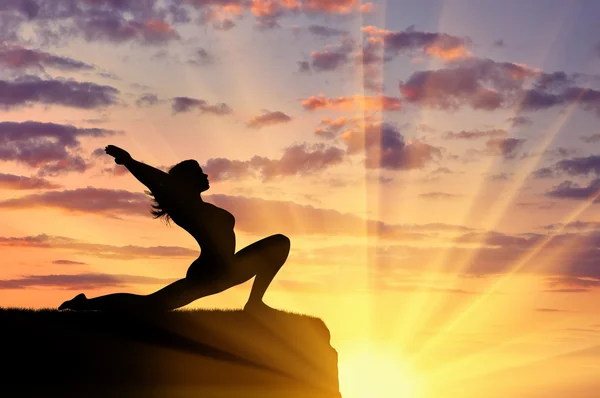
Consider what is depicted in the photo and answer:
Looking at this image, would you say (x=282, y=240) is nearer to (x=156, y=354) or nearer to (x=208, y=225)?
(x=208, y=225)

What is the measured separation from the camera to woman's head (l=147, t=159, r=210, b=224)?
13.1 meters

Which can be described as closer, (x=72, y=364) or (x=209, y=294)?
(x=72, y=364)

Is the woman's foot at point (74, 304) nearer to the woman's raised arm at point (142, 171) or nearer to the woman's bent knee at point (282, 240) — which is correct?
the woman's raised arm at point (142, 171)

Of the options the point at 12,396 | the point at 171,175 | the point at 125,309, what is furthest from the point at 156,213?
the point at 12,396

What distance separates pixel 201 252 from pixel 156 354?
5.26 feet

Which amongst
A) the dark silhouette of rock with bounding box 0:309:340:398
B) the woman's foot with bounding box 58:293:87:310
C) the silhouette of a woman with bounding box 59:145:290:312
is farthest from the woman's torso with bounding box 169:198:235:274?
the woman's foot with bounding box 58:293:87:310

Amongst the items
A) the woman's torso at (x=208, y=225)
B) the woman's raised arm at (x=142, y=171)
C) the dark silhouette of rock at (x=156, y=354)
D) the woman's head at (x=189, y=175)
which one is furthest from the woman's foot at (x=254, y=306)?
the woman's raised arm at (x=142, y=171)

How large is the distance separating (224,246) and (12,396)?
136 inches

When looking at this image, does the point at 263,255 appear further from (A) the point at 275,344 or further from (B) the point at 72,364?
(B) the point at 72,364

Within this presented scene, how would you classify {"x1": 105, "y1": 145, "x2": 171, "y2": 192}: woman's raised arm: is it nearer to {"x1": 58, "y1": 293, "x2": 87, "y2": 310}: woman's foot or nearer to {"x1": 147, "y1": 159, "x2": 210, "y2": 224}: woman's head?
{"x1": 147, "y1": 159, "x2": 210, "y2": 224}: woman's head

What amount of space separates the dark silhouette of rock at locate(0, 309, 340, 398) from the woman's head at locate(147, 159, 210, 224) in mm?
1584

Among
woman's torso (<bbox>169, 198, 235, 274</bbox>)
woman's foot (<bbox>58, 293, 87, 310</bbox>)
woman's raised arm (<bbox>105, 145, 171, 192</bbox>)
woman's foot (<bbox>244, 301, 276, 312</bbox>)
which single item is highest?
woman's raised arm (<bbox>105, 145, 171, 192</bbox>)

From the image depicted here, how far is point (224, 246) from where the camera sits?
1330 centimetres

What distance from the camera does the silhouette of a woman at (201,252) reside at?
13.1m
